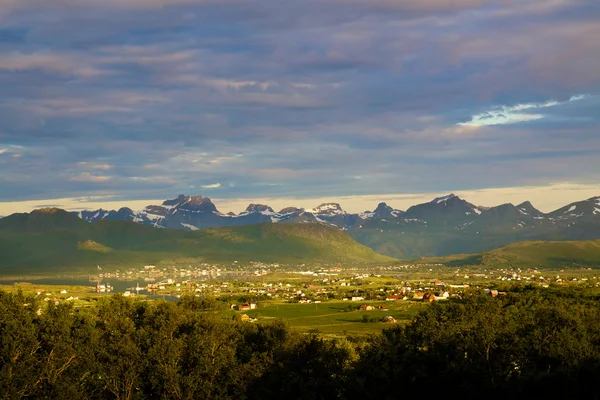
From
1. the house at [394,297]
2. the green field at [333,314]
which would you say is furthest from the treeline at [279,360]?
the house at [394,297]

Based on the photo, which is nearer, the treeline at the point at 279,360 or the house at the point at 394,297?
the treeline at the point at 279,360

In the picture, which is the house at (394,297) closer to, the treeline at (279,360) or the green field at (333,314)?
the green field at (333,314)

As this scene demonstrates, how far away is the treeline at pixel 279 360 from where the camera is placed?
4900cm

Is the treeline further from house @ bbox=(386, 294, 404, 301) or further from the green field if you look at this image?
house @ bbox=(386, 294, 404, 301)

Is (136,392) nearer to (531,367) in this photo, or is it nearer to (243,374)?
(243,374)

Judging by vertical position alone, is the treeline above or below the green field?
above

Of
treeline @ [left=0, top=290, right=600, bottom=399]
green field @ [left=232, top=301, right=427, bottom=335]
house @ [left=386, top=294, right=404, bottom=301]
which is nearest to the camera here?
treeline @ [left=0, top=290, right=600, bottom=399]

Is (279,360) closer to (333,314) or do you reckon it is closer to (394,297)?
(333,314)

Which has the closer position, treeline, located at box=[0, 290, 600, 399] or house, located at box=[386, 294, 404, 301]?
treeline, located at box=[0, 290, 600, 399]

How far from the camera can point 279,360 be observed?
56562mm

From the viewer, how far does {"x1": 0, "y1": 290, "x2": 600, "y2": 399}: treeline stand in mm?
49000

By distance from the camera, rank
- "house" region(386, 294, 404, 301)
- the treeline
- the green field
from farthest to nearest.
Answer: "house" region(386, 294, 404, 301), the green field, the treeline

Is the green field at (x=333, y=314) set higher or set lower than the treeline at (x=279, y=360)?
lower

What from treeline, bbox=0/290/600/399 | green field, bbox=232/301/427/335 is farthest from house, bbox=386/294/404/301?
treeline, bbox=0/290/600/399
